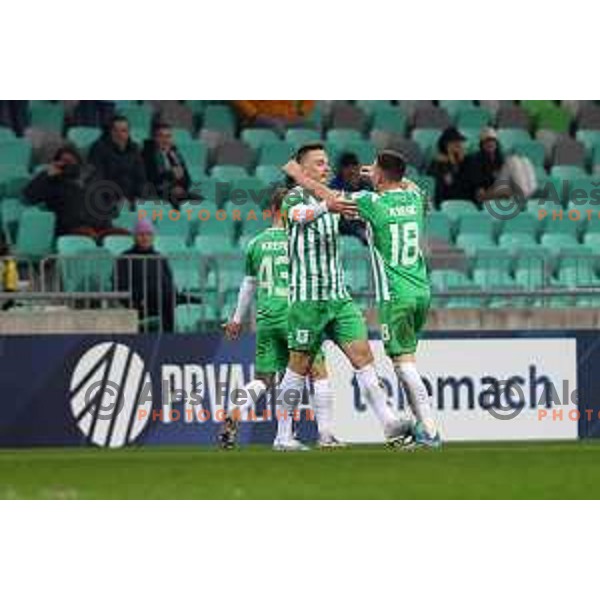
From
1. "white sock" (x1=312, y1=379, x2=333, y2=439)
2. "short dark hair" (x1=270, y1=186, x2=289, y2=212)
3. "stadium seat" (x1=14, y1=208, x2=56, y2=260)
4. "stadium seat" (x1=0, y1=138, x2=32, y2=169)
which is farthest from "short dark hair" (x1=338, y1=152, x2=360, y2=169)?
"white sock" (x1=312, y1=379, x2=333, y2=439)

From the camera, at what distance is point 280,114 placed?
28984 mm

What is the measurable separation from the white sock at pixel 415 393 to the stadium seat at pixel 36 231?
26.2 feet

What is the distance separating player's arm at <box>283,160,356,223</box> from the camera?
59.0ft

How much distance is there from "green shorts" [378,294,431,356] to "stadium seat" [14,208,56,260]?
7.82 meters

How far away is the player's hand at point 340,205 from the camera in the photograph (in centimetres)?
1794

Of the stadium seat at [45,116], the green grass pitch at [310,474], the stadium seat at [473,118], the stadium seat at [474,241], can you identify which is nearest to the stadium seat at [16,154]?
the stadium seat at [45,116]

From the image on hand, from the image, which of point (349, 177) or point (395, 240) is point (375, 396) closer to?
point (395, 240)

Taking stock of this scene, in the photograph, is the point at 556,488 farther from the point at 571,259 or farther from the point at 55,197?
the point at 55,197

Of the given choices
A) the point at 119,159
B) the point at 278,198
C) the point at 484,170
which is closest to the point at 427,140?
the point at 484,170

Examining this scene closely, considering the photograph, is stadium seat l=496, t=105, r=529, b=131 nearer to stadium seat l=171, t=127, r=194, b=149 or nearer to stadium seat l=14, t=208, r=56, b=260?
stadium seat l=171, t=127, r=194, b=149

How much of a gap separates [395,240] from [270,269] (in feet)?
6.59

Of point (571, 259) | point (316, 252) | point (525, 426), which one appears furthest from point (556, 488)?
point (571, 259)

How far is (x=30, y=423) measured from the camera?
2189 cm

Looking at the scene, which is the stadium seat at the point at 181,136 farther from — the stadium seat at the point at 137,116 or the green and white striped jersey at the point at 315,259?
the green and white striped jersey at the point at 315,259
